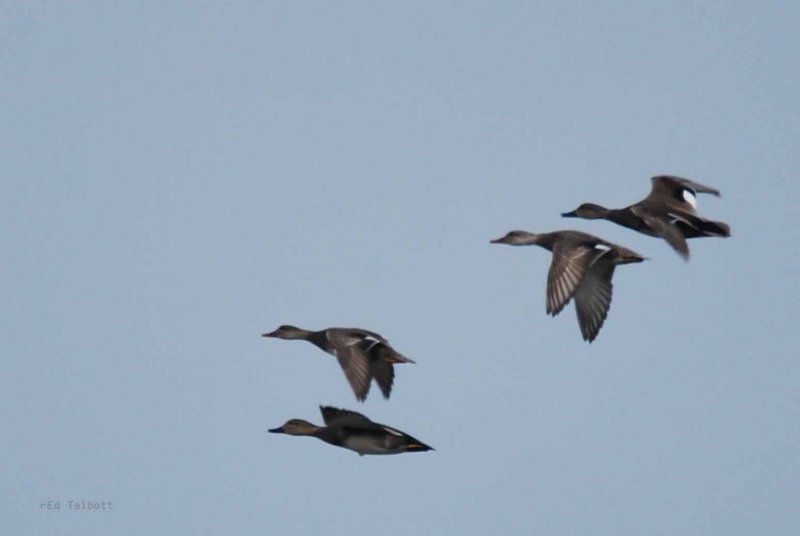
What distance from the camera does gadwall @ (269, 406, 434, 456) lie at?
1930cm

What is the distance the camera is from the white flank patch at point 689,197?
22.1 metres

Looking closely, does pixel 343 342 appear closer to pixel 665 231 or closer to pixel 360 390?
pixel 360 390

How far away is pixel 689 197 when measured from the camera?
2217 centimetres

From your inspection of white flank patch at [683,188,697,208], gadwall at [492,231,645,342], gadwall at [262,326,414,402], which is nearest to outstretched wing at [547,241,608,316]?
gadwall at [492,231,645,342]

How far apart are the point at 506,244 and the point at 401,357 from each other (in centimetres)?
315

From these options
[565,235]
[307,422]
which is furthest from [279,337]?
[565,235]

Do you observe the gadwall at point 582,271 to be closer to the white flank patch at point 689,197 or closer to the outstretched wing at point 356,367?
the white flank patch at point 689,197

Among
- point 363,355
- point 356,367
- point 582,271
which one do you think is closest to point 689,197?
point 582,271

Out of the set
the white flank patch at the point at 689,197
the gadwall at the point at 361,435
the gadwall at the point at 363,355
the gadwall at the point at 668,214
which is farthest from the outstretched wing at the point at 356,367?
the white flank patch at the point at 689,197

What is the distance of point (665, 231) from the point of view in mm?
20609

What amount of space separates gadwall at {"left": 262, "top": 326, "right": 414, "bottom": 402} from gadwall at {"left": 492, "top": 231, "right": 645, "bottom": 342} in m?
1.81

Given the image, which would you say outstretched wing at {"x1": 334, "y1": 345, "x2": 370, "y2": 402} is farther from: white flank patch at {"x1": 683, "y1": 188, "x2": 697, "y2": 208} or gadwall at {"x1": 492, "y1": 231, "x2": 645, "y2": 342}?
white flank patch at {"x1": 683, "y1": 188, "x2": 697, "y2": 208}

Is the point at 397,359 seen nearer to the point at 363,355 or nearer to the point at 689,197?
the point at 363,355

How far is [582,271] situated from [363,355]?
258 cm
